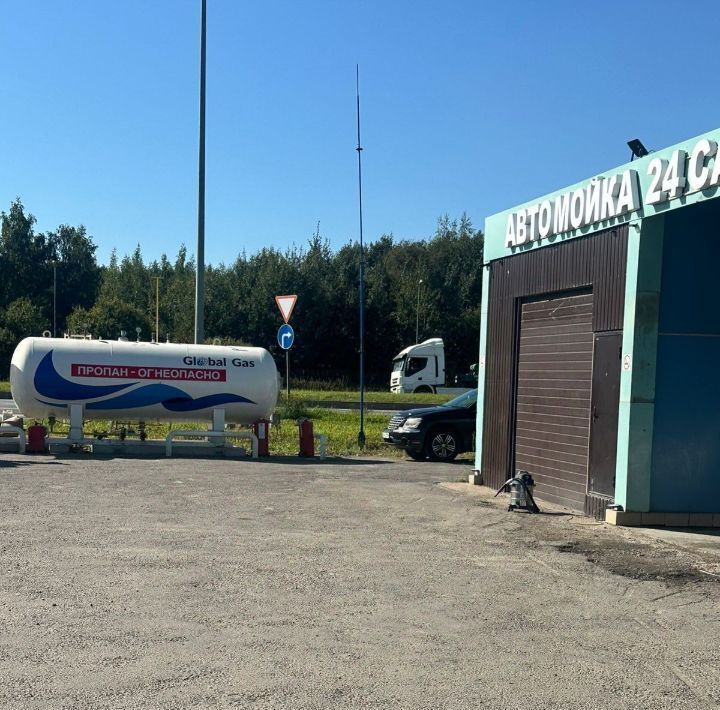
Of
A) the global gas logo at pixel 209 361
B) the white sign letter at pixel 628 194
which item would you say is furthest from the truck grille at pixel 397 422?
the white sign letter at pixel 628 194

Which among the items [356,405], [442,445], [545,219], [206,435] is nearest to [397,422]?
[442,445]

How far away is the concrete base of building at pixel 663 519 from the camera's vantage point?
→ 10.6m

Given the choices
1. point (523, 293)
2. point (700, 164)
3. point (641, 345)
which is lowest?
point (641, 345)

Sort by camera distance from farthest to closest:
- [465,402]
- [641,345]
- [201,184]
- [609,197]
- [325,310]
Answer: [325,310] < [201,184] < [465,402] < [609,197] < [641,345]

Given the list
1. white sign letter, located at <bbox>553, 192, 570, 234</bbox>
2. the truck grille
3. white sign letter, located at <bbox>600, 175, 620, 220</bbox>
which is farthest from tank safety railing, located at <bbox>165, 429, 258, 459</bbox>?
white sign letter, located at <bbox>600, 175, 620, 220</bbox>

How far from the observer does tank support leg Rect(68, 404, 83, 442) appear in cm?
1752

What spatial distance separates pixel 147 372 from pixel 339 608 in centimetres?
1249

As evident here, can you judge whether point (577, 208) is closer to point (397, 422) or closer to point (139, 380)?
point (397, 422)

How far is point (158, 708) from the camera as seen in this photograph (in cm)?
452

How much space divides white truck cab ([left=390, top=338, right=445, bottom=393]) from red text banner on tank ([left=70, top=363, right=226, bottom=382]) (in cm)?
2891

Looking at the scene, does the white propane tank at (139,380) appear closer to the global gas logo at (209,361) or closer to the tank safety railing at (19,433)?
the global gas logo at (209,361)

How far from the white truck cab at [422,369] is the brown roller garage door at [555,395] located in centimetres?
3297

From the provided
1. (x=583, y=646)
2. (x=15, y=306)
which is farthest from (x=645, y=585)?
(x=15, y=306)

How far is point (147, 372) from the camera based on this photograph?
717 inches
